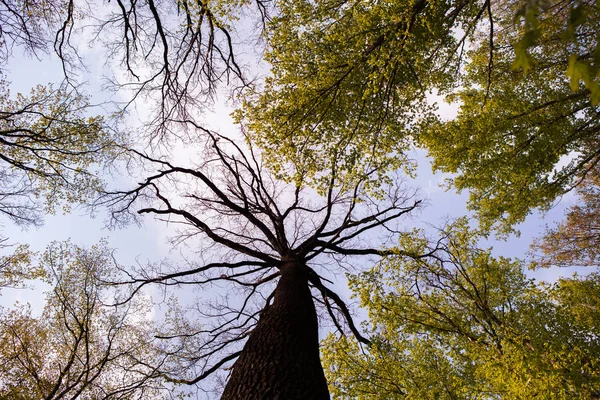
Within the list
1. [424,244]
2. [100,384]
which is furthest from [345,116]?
[100,384]

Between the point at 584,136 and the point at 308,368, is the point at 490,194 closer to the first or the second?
the point at 584,136

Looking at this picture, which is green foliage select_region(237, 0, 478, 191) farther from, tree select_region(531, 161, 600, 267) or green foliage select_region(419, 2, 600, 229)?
tree select_region(531, 161, 600, 267)

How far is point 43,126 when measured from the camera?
6.79 meters

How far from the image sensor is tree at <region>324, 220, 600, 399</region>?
15.4 ft

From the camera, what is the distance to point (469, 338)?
597 centimetres

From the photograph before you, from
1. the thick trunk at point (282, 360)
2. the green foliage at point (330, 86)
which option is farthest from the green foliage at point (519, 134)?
the thick trunk at point (282, 360)

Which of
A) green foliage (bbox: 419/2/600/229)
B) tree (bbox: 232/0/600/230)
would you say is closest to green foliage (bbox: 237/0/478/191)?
tree (bbox: 232/0/600/230)

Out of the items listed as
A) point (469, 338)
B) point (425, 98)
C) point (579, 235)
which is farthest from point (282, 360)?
point (579, 235)

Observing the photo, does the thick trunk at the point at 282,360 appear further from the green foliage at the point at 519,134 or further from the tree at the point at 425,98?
the green foliage at the point at 519,134

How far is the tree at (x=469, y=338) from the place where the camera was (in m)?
4.69

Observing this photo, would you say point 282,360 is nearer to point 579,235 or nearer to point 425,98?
point 425,98

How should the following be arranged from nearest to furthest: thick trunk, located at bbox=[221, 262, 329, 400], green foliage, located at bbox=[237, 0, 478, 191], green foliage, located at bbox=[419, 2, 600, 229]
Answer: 1. thick trunk, located at bbox=[221, 262, 329, 400]
2. green foliage, located at bbox=[237, 0, 478, 191]
3. green foliage, located at bbox=[419, 2, 600, 229]

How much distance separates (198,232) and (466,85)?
875cm

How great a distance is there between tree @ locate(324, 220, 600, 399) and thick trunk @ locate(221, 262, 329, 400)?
7.34ft
